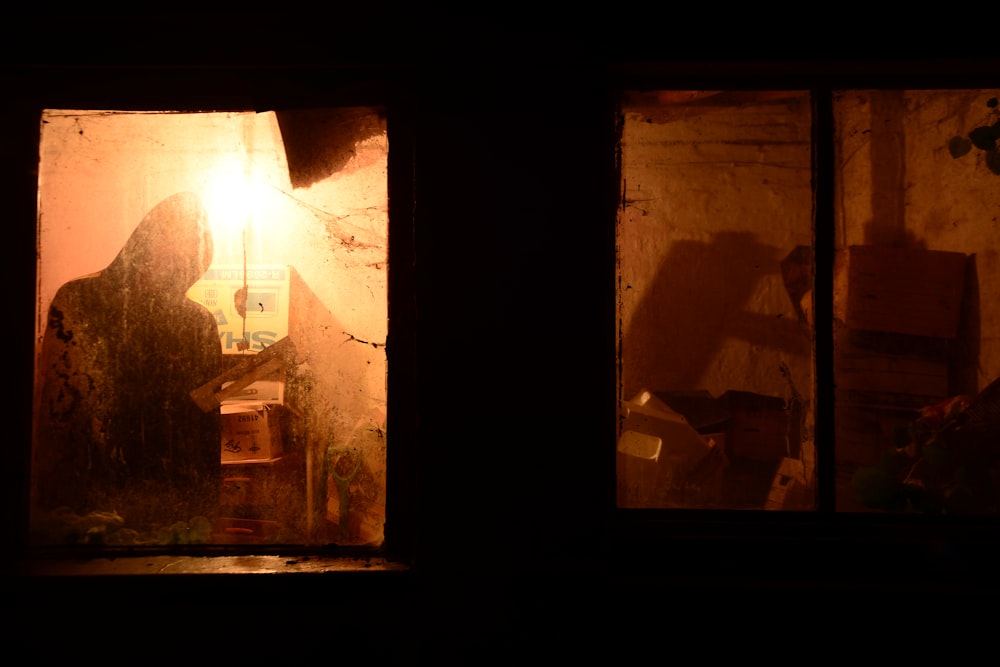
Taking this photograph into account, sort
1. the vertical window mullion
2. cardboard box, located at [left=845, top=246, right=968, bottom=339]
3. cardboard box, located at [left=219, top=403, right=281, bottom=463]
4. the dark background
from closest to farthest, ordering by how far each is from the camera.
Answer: the dark background, the vertical window mullion, cardboard box, located at [left=219, top=403, right=281, bottom=463], cardboard box, located at [left=845, top=246, right=968, bottom=339]

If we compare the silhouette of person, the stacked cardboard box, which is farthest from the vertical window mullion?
the silhouette of person

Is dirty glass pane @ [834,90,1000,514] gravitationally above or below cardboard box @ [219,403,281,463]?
above

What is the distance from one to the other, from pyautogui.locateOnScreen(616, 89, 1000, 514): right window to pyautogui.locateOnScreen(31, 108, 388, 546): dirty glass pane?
141 centimetres

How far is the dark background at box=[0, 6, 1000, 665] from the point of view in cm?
229

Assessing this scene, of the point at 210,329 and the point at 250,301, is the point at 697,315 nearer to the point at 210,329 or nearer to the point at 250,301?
the point at 250,301

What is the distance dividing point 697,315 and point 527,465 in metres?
1.42

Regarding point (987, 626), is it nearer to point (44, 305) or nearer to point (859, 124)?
point (859, 124)

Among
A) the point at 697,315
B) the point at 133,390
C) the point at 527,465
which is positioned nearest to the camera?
the point at 527,465

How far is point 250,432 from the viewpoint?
9.04 ft

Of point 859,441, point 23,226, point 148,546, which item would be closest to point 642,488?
point 859,441

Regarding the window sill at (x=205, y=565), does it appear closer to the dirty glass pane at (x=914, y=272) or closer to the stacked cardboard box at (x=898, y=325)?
the dirty glass pane at (x=914, y=272)

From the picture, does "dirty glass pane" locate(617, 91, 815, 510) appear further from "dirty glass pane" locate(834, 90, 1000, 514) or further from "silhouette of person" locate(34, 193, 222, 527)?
"silhouette of person" locate(34, 193, 222, 527)

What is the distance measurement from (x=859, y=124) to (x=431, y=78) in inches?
90.2

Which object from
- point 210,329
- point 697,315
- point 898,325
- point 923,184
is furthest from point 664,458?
point 210,329
